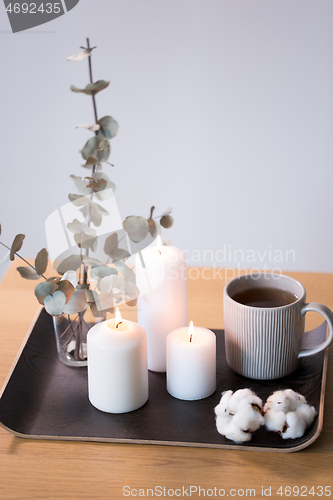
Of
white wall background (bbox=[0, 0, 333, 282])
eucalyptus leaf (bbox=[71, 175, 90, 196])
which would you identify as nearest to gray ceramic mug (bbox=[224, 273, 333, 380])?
eucalyptus leaf (bbox=[71, 175, 90, 196])

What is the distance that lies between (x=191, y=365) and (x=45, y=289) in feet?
0.60

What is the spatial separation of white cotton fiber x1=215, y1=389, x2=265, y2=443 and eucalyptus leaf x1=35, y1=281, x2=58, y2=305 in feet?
0.72

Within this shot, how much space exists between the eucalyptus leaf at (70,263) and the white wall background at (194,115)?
104cm

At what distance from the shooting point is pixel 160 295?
0.59 meters

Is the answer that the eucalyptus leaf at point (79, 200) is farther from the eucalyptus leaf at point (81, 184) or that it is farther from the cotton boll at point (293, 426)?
the cotton boll at point (293, 426)

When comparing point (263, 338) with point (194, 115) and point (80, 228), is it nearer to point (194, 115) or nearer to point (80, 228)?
point (80, 228)

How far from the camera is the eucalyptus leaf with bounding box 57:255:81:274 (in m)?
0.57

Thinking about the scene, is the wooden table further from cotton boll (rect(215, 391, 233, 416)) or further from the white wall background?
the white wall background

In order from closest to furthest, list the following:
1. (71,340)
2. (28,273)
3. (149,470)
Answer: (149,470), (28,273), (71,340)

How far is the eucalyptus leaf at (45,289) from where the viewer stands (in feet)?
1.72

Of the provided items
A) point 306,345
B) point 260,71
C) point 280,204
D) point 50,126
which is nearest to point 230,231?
point 280,204

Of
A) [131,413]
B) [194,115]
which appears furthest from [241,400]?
[194,115]

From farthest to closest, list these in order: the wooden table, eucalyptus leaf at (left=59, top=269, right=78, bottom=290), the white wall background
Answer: the white wall background → eucalyptus leaf at (left=59, top=269, right=78, bottom=290) → the wooden table

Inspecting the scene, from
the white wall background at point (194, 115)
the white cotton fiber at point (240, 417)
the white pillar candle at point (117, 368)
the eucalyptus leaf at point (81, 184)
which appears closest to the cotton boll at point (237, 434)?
the white cotton fiber at point (240, 417)
